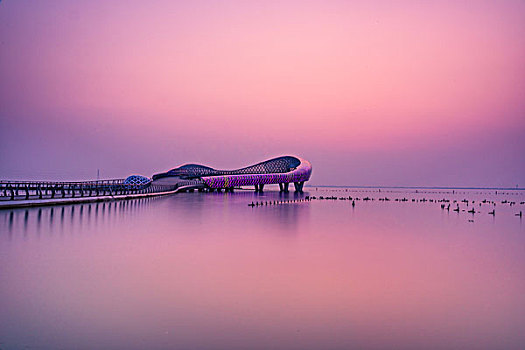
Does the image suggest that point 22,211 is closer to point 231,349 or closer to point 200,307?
point 200,307

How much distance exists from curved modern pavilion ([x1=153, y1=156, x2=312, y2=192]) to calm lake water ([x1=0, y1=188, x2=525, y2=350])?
249ft

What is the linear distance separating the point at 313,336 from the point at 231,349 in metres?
1.59

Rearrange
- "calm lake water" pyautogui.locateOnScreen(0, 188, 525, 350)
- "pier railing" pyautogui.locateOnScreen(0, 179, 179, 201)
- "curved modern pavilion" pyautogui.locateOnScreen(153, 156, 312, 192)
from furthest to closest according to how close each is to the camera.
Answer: "curved modern pavilion" pyautogui.locateOnScreen(153, 156, 312, 192) < "pier railing" pyautogui.locateOnScreen(0, 179, 179, 201) < "calm lake water" pyautogui.locateOnScreen(0, 188, 525, 350)

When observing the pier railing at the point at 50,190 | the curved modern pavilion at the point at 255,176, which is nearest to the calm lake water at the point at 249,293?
the pier railing at the point at 50,190

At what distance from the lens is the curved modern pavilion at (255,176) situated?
10425 centimetres

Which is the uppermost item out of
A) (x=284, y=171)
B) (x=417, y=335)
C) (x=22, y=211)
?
(x=284, y=171)

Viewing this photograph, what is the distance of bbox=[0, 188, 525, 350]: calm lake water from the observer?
7676 mm

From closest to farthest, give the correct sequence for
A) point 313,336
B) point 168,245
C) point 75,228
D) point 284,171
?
point 313,336 → point 168,245 → point 75,228 → point 284,171

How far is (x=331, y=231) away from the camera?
26.1 meters

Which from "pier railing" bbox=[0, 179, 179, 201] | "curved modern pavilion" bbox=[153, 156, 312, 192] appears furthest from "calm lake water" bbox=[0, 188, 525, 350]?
"curved modern pavilion" bbox=[153, 156, 312, 192]

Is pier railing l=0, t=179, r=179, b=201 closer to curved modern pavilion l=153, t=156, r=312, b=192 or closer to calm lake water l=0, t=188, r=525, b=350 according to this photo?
calm lake water l=0, t=188, r=525, b=350

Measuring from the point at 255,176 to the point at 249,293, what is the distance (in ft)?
333

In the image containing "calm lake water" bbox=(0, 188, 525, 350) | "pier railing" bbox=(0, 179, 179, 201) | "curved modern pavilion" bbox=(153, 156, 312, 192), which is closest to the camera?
"calm lake water" bbox=(0, 188, 525, 350)

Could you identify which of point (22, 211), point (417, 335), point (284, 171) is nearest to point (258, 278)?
point (417, 335)
